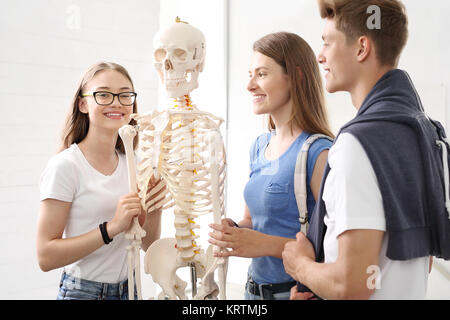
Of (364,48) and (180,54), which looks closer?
(364,48)

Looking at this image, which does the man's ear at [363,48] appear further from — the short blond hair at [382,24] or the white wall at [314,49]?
the white wall at [314,49]

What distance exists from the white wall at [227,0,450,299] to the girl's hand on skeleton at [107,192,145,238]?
67 centimetres

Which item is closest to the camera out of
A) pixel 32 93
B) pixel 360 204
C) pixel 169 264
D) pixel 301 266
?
pixel 360 204

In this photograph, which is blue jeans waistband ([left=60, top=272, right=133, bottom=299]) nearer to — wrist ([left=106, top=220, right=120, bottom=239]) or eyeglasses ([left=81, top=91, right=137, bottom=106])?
wrist ([left=106, top=220, right=120, bottom=239])

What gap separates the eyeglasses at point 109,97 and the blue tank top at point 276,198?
0.47 meters

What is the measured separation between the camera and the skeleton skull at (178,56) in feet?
3.47

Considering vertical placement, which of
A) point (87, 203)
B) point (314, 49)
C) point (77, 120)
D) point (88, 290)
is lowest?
point (88, 290)

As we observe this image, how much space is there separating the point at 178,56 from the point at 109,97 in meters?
0.27

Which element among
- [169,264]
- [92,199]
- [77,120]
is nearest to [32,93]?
[77,120]

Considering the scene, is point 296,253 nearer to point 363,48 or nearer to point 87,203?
point 363,48

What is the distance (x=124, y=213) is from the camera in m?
1.04

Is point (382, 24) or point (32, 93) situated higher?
point (32, 93)

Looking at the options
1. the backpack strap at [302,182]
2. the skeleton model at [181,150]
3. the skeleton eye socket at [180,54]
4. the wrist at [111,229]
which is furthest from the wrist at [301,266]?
the skeleton eye socket at [180,54]
